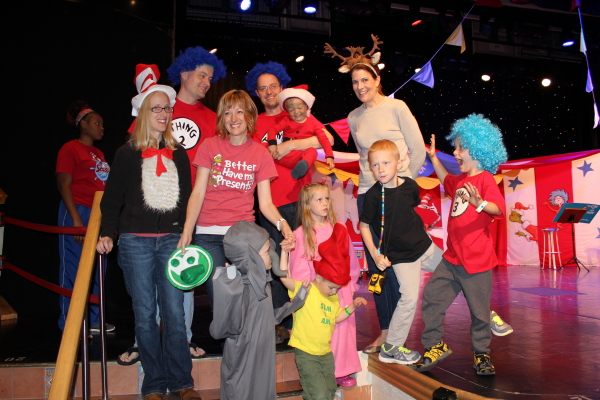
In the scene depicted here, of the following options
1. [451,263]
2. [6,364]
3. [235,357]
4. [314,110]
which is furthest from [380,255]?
[314,110]

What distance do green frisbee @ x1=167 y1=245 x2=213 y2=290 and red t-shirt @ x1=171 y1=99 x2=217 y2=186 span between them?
2.25 ft

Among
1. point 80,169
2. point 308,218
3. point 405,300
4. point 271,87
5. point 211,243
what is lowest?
point 405,300

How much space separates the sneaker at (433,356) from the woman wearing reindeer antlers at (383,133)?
0.34 meters

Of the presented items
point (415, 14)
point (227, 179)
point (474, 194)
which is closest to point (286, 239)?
point (227, 179)

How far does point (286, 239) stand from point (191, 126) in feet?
3.65

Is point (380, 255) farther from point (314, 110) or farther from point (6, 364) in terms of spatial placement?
point (314, 110)

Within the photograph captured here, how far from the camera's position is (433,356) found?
2533 millimetres

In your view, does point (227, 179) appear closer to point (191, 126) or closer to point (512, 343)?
point (191, 126)

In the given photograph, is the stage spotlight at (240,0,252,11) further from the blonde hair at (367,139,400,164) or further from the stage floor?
the blonde hair at (367,139,400,164)

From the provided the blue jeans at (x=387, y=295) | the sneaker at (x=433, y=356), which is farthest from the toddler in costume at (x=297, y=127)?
the sneaker at (x=433, y=356)

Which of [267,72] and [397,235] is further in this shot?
[267,72]

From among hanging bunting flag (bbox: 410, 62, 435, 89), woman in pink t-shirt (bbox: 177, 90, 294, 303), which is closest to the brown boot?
woman in pink t-shirt (bbox: 177, 90, 294, 303)

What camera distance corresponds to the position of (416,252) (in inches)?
103

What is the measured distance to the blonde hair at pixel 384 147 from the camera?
257cm
